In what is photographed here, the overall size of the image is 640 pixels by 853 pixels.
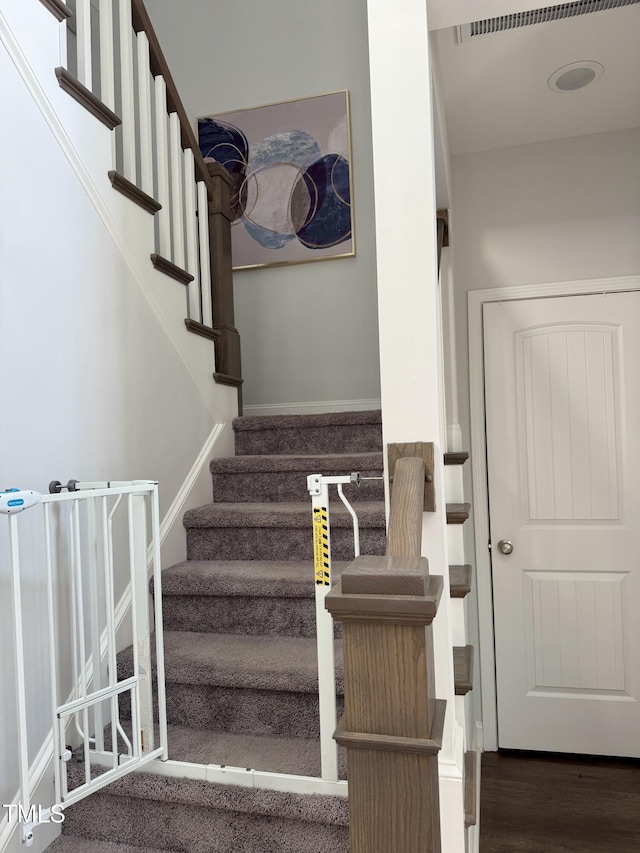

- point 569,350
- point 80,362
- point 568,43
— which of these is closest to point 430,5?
point 568,43

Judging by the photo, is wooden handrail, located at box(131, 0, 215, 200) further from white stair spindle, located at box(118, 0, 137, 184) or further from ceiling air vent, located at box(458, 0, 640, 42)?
ceiling air vent, located at box(458, 0, 640, 42)

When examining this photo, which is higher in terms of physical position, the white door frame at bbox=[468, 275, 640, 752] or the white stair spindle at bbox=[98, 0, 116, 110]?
the white stair spindle at bbox=[98, 0, 116, 110]

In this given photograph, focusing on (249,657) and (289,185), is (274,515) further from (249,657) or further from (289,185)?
(289,185)

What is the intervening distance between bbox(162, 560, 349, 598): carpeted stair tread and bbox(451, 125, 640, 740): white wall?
114 cm

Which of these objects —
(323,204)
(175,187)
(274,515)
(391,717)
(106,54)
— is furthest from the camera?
(323,204)

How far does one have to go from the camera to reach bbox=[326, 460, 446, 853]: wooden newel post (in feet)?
2.29

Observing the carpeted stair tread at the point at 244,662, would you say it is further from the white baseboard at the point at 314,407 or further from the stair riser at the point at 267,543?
the white baseboard at the point at 314,407

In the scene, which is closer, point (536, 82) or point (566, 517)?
point (536, 82)

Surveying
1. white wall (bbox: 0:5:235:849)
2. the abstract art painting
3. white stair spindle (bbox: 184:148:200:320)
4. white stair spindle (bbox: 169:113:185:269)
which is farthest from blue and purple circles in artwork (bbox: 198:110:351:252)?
white wall (bbox: 0:5:235:849)

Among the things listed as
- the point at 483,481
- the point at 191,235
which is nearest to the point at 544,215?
the point at 483,481

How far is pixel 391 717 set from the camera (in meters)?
0.70

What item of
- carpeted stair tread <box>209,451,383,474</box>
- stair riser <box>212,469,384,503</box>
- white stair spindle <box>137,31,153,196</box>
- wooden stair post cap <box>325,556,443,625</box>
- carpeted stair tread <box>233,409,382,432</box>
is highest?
white stair spindle <box>137,31,153,196</box>

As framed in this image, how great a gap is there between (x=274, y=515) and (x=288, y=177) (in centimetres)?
223

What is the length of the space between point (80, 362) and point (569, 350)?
214 centimetres
